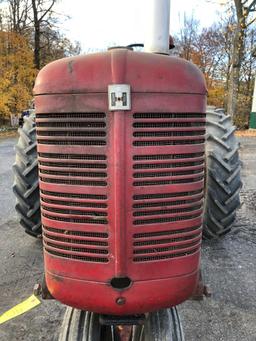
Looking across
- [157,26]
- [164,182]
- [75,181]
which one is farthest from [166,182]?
[157,26]

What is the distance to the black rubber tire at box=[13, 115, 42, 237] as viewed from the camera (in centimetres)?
309

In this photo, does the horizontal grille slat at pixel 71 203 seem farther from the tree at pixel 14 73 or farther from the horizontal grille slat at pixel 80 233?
the tree at pixel 14 73

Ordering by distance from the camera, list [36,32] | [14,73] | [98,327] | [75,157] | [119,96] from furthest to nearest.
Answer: [36,32]
[14,73]
[98,327]
[75,157]
[119,96]

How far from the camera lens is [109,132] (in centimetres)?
152

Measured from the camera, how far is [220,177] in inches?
117

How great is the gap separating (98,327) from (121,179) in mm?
852

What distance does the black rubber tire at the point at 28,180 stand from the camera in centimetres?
309

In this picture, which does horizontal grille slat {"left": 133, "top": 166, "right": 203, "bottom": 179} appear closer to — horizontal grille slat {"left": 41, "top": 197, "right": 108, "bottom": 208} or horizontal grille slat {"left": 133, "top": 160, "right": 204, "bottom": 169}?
horizontal grille slat {"left": 133, "top": 160, "right": 204, "bottom": 169}

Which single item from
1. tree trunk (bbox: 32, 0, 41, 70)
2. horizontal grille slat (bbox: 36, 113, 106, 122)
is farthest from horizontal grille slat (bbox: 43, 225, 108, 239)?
tree trunk (bbox: 32, 0, 41, 70)

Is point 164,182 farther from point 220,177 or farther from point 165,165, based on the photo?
point 220,177

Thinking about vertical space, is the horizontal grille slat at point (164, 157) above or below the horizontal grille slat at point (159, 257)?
above

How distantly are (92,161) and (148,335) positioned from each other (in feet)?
3.09

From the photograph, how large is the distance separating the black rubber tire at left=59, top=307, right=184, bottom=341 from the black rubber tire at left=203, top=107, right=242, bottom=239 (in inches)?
49.2

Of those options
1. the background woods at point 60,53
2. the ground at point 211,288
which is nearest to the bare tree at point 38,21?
the background woods at point 60,53
